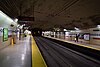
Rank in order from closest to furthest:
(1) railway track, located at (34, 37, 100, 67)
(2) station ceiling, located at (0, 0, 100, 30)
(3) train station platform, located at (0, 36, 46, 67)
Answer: (3) train station platform, located at (0, 36, 46, 67) → (1) railway track, located at (34, 37, 100, 67) → (2) station ceiling, located at (0, 0, 100, 30)

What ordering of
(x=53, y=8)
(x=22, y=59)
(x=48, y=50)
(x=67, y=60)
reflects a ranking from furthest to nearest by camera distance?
(x=48, y=50)
(x=53, y=8)
(x=67, y=60)
(x=22, y=59)

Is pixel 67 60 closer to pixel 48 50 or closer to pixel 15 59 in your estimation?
pixel 15 59

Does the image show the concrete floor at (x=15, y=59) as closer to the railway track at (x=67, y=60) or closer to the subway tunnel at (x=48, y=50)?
the subway tunnel at (x=48, y=50)

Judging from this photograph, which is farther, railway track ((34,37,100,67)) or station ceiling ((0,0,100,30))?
station ceiling ((0,0,100,30))

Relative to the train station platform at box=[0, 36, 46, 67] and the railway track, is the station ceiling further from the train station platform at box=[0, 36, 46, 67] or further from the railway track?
the railway track

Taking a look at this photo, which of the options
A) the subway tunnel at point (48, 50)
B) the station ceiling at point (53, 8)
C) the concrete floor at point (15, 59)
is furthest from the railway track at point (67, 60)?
the station ceiling at point (53, 8)

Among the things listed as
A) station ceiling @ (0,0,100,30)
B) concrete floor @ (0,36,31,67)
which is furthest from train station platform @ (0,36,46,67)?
station ceiling @ (0,0,100,30)

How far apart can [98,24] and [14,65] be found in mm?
13040

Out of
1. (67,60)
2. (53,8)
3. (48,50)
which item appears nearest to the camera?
(67,60)

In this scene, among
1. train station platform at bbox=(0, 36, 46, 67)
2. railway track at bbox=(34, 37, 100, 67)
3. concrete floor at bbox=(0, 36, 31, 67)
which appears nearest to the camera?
train station platform at bbox=(0, 36, 46, 67)

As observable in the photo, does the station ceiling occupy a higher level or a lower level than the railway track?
higher

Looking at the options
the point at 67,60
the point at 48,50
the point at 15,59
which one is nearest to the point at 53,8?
the point at 67,60

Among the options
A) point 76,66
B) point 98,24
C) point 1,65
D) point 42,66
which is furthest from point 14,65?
point 98,24

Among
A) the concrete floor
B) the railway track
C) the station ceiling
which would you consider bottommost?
the railway track
